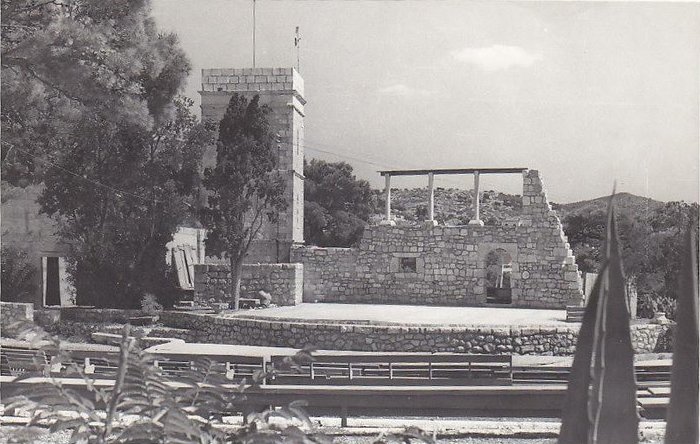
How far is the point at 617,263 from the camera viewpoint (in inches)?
71.9

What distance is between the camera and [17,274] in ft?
27.7

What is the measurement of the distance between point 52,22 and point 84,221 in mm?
6142

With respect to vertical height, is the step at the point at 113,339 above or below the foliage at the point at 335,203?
below

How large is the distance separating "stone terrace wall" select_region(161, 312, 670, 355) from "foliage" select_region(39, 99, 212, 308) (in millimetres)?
1506

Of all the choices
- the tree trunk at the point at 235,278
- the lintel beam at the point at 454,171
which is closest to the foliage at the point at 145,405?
the tree trunk at the point at 235,278

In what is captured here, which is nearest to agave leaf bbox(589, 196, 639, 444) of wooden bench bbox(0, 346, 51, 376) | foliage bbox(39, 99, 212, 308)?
wooden bench bbox(0, 346, 51, 376)

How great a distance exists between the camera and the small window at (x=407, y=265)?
563 inches

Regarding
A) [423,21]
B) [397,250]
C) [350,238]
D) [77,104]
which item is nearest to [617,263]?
[423,21]

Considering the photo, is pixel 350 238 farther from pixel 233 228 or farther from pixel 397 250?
pixel 233 228

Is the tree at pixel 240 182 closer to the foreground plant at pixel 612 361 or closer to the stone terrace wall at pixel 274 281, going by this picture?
the stone terrace wall at pixel 274 281

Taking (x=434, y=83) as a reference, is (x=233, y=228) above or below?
below

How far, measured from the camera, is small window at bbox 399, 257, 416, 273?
14.3 metres

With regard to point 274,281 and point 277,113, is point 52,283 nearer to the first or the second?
point 274,281

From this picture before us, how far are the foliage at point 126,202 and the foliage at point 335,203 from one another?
30.0ft
